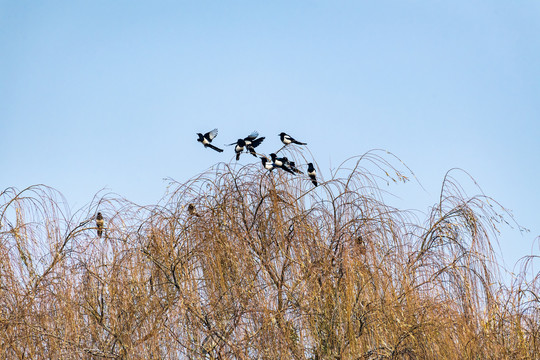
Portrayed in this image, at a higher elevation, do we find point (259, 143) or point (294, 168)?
point (259, 143)

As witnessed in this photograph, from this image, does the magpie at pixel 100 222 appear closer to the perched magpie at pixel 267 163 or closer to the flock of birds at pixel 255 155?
the flock of birds at pixel 255 155

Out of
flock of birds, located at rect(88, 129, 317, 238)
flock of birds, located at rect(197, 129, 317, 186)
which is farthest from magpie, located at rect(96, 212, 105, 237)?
flock of birds, located at rect(197, 129, 317, 186)

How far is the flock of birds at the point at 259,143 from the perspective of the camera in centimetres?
601

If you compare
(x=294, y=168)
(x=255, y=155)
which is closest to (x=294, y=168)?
(x=294, y=168)

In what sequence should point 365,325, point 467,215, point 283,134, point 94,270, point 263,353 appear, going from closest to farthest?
point 263,353 → point 365,325 → point 467,215 → point 94,270 → point 283,134

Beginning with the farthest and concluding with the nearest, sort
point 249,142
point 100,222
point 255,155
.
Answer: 1. point 249,142
2. point 255,155
3. point 100,222

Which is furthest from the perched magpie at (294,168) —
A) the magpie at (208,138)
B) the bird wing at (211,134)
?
the bird wing at (211,134)

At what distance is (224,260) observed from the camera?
571 centimetres

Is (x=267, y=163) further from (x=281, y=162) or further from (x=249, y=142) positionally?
(x=249, y=142)

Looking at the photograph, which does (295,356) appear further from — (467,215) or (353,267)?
(467,215)

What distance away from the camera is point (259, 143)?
787cm

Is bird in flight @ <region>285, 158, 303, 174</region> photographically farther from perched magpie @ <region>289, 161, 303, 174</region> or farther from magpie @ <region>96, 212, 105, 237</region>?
magpie @ <region>96, 212, 105, 237</region>

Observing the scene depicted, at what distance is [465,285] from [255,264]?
1.78 m

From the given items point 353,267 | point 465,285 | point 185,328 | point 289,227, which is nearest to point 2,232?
point 185,328
